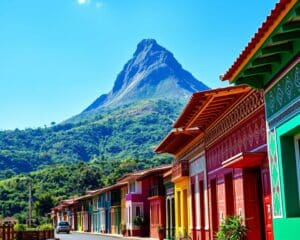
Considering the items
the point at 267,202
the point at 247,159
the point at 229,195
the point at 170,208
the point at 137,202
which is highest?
the point at 137,202

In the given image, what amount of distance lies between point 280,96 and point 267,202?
5.49 m

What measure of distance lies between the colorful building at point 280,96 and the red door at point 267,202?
420 centimetres

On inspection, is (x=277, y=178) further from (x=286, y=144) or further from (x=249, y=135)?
(x=249, y=135)

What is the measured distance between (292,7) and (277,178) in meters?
2.96

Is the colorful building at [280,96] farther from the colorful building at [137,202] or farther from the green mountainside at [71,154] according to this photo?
the green mountainside at [71,154]

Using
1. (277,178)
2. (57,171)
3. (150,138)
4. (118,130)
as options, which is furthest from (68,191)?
(277,178)

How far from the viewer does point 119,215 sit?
59375mm

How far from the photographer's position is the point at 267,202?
1262 centimetres

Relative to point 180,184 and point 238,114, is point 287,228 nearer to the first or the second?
point 238,114

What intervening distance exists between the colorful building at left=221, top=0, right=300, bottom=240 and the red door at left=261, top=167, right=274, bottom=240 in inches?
166

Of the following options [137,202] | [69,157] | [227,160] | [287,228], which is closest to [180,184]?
[227,160]

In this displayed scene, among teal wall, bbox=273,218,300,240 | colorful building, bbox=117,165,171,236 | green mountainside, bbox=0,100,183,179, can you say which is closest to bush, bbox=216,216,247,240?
teal wall, bbox=273,218,300,240

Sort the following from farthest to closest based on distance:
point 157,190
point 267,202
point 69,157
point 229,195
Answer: point 69,157 → point 157,190 → point 229,195 → point 267,202

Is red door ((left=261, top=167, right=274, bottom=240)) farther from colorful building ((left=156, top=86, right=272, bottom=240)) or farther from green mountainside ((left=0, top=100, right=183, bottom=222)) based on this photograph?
green mountainside ((left=0, top=100, right=183, bottom=222))
